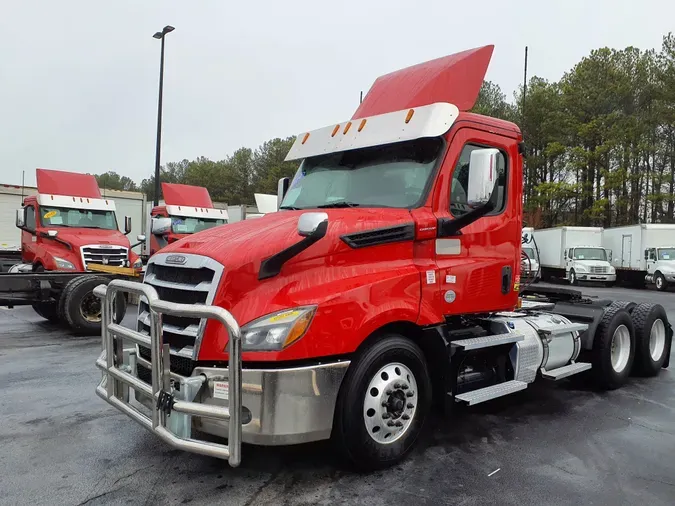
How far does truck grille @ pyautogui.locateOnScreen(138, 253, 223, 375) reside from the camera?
3.40m

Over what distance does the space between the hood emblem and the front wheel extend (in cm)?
2434

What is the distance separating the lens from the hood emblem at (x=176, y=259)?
11.9ft

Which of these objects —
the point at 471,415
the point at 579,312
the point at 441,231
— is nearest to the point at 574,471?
the point at 471,415

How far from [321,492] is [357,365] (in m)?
0.83

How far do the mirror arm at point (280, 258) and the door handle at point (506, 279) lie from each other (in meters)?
2.10

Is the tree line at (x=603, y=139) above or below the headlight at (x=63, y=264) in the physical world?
above

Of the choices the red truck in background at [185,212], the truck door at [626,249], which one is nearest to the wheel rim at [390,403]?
the red truck in background at [185,212]

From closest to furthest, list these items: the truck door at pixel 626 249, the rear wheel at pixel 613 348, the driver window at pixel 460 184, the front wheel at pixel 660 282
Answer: the driver window at pixel 460 184 < the rear wheel at pixel 613 348 < the front wheel at pixel 660 282 < the truck door at pixel 626 249

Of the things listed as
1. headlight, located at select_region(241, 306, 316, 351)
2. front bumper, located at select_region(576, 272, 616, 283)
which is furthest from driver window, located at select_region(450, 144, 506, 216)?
front bumper, located at select_region(576, 272, 616, 283)

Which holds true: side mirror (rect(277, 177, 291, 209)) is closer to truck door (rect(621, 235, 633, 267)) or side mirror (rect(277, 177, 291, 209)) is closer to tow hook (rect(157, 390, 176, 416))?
tow hook (rect(157, 390, 176, 416))

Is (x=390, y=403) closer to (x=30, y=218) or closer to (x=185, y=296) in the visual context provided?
(x=185, y=296)

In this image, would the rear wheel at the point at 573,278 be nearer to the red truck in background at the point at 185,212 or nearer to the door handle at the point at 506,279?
the red truck in background at the point at 185,212

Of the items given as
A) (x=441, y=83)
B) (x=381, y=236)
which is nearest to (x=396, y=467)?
(x=381, y=236)

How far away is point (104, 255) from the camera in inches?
444
